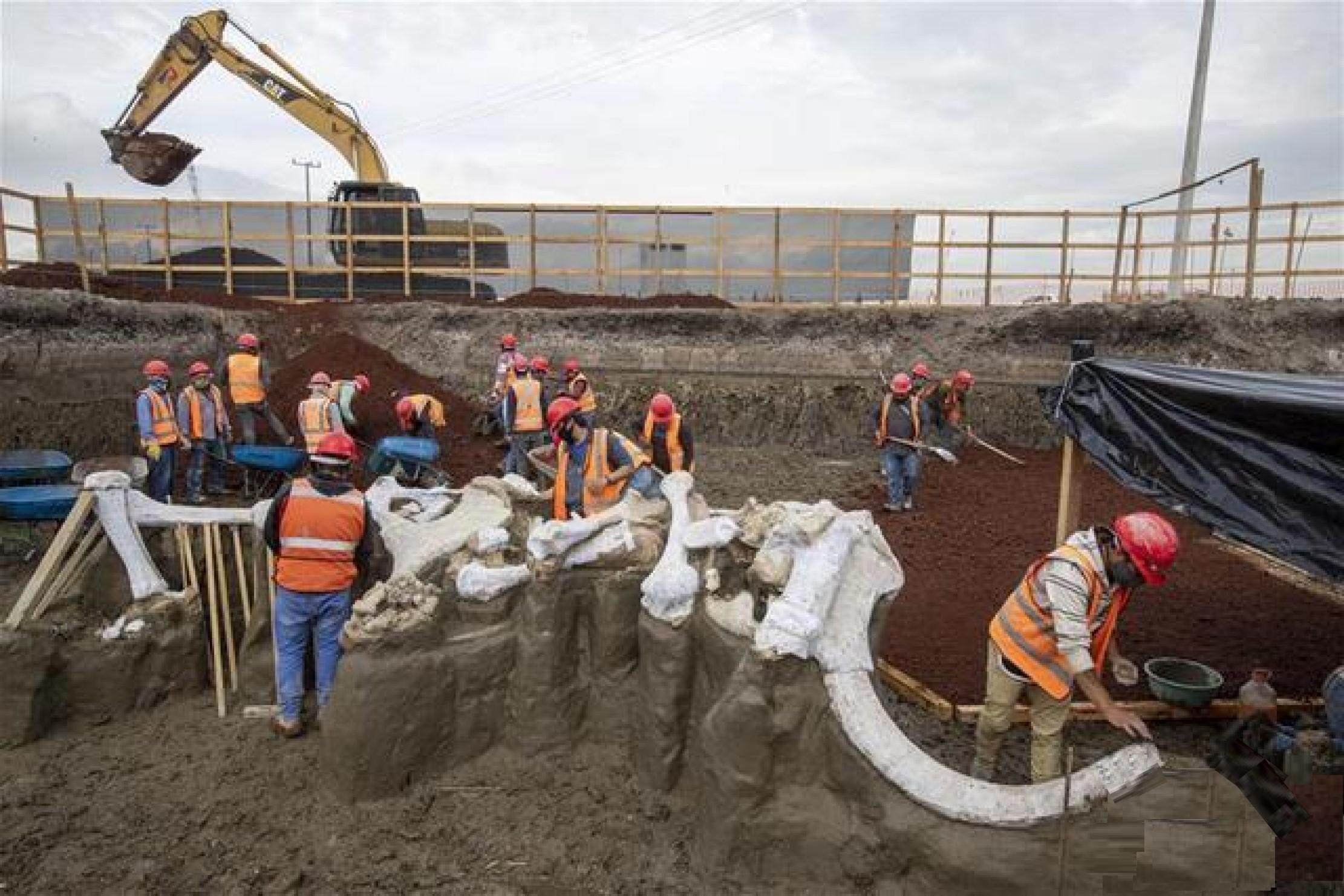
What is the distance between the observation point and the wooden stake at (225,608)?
Result: 5254 mm

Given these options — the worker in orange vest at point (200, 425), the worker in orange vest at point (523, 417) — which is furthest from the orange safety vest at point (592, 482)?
the worker in orange vest at point (200, 425)

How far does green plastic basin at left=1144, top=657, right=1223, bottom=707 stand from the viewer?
15.6ft

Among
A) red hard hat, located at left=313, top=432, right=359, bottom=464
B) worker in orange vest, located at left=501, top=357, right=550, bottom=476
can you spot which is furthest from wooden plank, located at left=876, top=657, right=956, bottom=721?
worker in orange vest, located at left=501, top=357, right=550, bottom=476

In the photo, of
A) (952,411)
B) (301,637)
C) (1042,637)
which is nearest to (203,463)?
(301,637)

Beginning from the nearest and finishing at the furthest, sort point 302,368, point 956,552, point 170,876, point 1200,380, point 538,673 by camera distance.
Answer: point 170,876
point 538,673
point 1200,380
point 956,552
point 302,368

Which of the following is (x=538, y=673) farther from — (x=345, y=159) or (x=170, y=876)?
(x=345, y=159)

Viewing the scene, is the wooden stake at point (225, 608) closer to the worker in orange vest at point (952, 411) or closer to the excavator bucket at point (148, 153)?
the worker in orange vest at point (952, 411)

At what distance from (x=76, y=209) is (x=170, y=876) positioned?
15314 mm

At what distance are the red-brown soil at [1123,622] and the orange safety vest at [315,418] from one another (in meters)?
5.73

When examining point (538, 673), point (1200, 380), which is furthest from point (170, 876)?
point (1200, 380)

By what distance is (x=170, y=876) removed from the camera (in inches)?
144

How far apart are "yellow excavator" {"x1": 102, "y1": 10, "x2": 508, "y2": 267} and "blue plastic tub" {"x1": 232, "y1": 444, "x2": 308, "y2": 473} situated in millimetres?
8580

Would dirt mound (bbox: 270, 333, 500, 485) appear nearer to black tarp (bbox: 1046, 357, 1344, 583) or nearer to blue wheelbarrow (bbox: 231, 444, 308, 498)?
blue wheelbarrow (bbox: 231, 444, 308, 498)

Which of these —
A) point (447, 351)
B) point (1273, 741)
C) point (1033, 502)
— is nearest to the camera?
point (1273, 741)
